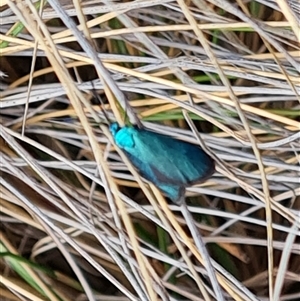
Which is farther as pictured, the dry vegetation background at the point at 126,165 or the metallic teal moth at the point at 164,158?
the dry vegetation background at the point at 126,165

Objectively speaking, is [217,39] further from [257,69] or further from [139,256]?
[139,256]

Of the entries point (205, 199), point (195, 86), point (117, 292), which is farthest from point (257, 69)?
point (117, 292)

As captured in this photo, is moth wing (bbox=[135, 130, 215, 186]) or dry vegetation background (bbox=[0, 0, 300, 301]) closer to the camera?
moth wing (bbox=[135, 130, 215, 186])

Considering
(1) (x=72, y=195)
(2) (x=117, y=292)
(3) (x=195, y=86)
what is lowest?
(2) (x=117, y=292)

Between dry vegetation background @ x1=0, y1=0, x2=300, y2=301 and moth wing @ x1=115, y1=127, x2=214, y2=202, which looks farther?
dry vegetation background @ x1=0, y1=0, x2=300, y2=301
